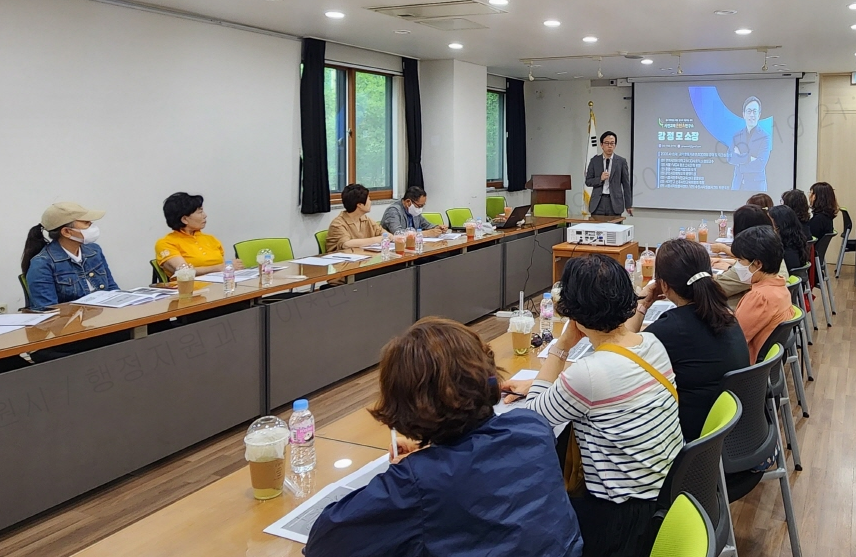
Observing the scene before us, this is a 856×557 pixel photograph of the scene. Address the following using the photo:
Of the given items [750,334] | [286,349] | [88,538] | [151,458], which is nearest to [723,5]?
[750,334]

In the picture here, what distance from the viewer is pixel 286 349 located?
4.30 metres

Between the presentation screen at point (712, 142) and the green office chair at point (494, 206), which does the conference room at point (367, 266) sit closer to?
the presentation screen at point (712, 142)

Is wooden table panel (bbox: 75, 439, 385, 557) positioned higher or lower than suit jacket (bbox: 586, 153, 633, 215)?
lower

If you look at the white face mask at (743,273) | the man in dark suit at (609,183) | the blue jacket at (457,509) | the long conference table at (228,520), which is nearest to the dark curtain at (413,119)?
the man in dark suit at (609,183)

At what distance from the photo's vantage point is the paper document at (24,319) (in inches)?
124

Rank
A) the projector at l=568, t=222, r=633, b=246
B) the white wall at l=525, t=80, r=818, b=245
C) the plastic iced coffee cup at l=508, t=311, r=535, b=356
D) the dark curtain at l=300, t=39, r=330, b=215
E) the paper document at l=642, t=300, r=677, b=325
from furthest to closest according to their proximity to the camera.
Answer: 1. the white wall at l=525, t=80, r=818, b=245
2. the dark curtain at l=300, t=39, r=330, b=215
3. the projector at l=568, t=222, r=633, b=246
4. the paper document at l=642, t=300, r=677, b=325
5. the plastic iced coffee cup at l=508, t=311, r=535, b=356

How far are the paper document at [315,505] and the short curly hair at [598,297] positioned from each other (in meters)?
0.66

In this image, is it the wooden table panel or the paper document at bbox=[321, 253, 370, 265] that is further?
the paper document at bbox=[321, 253, 370, 265]

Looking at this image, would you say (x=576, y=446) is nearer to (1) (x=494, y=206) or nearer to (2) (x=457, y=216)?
(2) (x=457, y=216)

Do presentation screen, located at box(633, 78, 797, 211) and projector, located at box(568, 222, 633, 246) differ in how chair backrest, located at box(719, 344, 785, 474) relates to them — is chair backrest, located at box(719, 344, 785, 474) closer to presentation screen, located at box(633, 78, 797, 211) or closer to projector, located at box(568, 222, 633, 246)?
projector, located at box(568, 222, 633, 246)

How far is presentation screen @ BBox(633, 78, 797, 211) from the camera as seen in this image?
10.3 metres

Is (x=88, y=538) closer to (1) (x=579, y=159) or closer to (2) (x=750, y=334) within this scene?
(2) (x=750, y=334)

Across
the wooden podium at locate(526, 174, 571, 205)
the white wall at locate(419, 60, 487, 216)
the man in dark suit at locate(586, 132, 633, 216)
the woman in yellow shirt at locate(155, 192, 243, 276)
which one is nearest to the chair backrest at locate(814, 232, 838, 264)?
the man in dark suit at locate(586, 132, 633, 216)

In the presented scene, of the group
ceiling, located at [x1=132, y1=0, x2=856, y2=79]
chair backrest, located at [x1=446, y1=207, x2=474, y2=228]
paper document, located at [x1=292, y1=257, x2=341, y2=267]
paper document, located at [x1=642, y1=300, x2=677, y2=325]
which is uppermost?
ceiling, located at [x1=132, y1=0, x2=856, y2=79]
